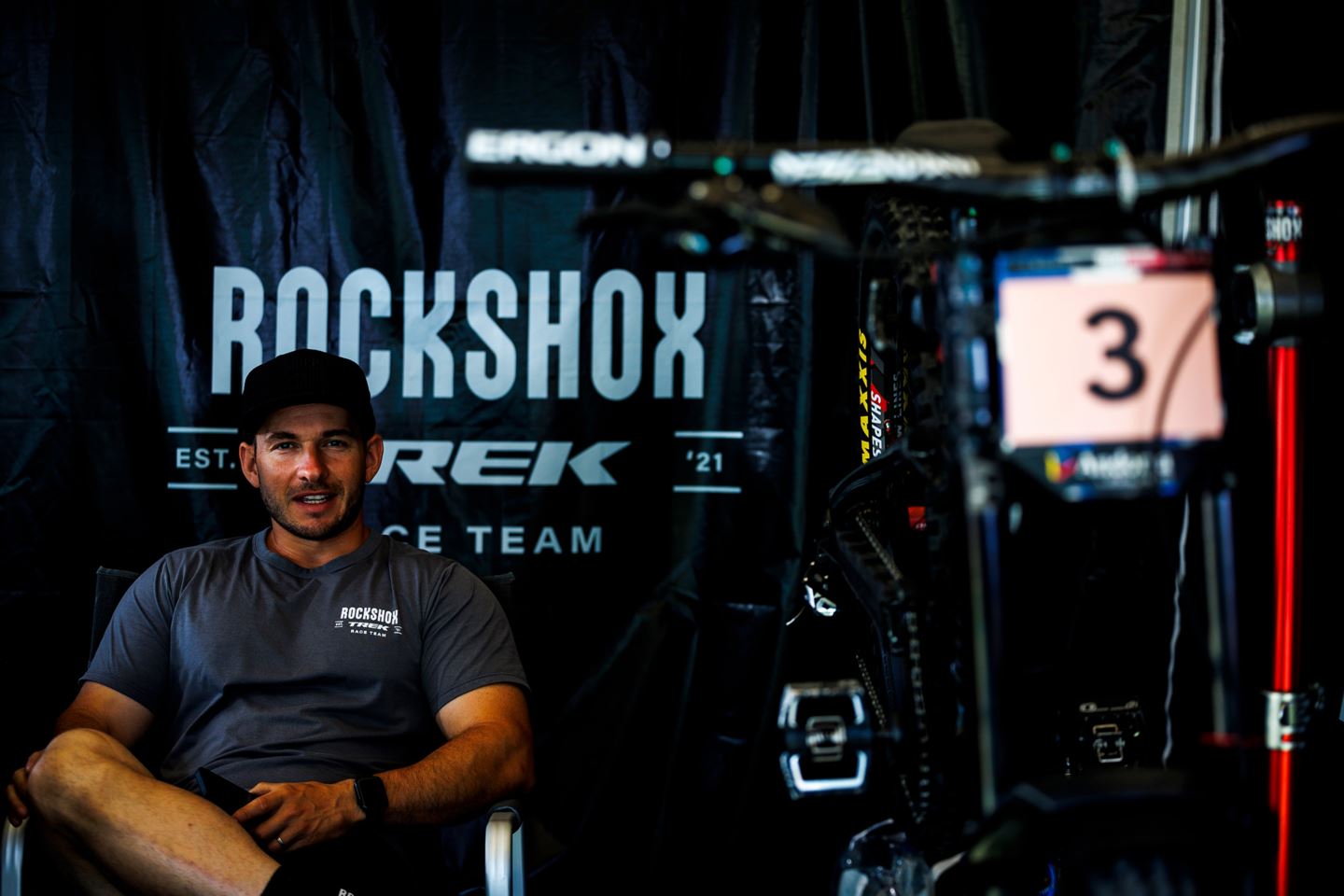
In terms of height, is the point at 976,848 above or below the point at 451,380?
below

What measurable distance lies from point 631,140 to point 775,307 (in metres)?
1.58

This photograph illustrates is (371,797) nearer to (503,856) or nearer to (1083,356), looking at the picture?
(503,856)

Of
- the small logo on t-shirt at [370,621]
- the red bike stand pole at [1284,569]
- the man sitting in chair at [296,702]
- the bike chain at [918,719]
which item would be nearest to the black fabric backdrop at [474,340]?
the man sitting in chair at [296,702]

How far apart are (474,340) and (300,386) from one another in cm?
63

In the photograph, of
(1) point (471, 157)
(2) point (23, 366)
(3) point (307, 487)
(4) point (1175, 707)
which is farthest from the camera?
(2) point (23, 366)

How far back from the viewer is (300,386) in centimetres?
228

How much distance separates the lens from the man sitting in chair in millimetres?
1850

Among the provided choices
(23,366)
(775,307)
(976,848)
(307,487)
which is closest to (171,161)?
(23,366)

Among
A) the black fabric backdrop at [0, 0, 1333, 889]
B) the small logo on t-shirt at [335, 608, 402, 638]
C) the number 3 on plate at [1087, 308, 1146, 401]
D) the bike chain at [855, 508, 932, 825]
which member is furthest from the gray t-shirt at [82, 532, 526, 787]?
the number 3 on plate at [1087, 308, 1146, 401]

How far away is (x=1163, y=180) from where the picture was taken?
1.29 meters

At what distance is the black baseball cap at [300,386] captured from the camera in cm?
228

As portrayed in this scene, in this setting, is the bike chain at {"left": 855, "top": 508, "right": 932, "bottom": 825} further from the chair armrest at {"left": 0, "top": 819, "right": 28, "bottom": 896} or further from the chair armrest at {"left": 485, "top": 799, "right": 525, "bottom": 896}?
the chair armrest at {"left": 0, "top": 819, "right": 28, "bottom": 896}

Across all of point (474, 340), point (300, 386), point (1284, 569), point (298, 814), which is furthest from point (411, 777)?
point (1284, 569)

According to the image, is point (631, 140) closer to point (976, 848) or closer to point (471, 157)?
point (471, 157)
